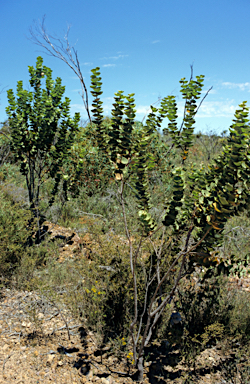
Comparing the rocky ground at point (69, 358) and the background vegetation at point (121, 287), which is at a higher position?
the background vegetation at point (121, 287)

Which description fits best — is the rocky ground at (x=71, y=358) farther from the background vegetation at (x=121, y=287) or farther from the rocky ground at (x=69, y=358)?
the background vegetation at (x=121, y=287)

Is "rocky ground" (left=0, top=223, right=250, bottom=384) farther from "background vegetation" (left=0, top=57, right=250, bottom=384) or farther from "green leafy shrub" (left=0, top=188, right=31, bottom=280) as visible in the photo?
"green leafy shrub" (left=0, top=188, right=31, bottom=280)

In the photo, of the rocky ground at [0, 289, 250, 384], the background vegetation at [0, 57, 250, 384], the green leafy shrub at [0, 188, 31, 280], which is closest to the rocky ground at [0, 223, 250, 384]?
the rocky ground at [0, 289, 250, 384]

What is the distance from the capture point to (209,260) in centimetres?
255

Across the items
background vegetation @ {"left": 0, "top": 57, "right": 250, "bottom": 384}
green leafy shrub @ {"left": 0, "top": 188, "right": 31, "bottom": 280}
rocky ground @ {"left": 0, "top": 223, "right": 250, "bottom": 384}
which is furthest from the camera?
green leafy shrub @ {"left": 0, "top": 188, "right": 31, "bottom": 280}

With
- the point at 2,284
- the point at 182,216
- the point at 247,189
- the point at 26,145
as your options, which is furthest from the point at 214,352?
the point at 26,145

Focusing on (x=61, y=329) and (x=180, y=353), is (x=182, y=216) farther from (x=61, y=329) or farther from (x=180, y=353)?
(x=61, y=329)

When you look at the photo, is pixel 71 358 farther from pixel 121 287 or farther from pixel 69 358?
pixel 121 287

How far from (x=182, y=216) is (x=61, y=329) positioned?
193cm

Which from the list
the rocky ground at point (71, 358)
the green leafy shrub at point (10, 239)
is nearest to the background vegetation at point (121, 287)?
the green leafy shrub at point (10, 239)

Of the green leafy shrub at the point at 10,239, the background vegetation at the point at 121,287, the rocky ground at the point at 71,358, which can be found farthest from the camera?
the green leafy shrub at the point at 10,239

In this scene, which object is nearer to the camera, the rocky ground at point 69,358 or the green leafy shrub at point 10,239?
the rocky ground at point 69,358

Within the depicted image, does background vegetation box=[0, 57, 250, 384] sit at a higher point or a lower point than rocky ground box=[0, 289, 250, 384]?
higher

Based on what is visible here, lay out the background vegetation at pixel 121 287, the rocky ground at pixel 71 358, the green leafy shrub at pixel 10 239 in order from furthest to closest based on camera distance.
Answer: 1. the green leafy shrub at pixel 10 239
2. the background vegetation at pixel 121 287
3. the rocky ground at pixel 71 358
